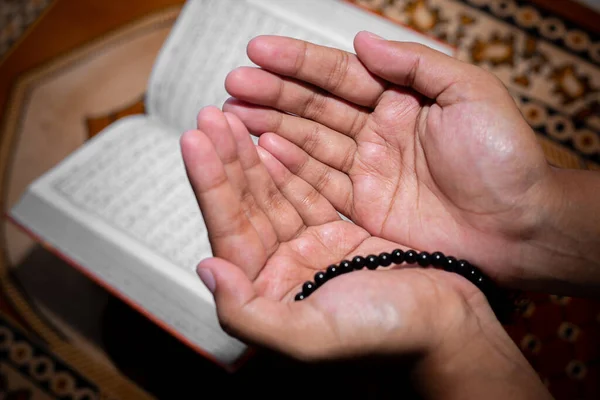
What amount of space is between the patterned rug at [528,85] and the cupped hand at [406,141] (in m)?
0.65

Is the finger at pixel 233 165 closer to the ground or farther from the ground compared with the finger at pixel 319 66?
closer to the ground

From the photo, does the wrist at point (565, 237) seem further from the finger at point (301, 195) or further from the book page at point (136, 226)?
the book page at point (136, 226)

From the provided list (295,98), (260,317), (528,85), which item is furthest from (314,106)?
(528,85)

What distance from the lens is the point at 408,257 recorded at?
805 millimetres

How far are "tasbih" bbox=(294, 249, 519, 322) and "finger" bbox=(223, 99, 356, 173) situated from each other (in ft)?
0.69

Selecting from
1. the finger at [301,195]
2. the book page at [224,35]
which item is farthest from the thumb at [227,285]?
the book page at [224,35]

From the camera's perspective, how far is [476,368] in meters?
0.72

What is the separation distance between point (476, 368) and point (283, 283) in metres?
0.34

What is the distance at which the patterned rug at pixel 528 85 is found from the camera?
135 centimetres

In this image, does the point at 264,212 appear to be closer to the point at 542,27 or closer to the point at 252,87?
the point at 252,87

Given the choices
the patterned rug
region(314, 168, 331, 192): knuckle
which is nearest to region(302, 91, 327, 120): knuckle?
region(314, 168, 331, 192): knuckle

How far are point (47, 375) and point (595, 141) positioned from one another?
1.88 metres

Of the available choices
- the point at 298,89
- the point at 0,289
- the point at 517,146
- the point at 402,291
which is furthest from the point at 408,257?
the point at 0,289

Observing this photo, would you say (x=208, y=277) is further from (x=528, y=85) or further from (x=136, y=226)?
(x=528, y=85)
